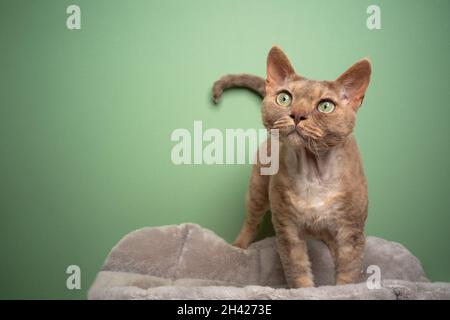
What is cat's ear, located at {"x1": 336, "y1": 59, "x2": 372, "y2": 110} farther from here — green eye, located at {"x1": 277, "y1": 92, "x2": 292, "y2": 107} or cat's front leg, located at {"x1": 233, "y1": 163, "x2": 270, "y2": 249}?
cat's front leg, located at {"x1": 233, "y1": 163, "x2": 270, "y2": 249}

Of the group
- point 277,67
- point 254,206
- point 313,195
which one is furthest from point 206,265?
point 277,67

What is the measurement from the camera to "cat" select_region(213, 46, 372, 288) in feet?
Result: 3.33

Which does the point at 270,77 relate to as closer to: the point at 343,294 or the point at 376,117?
the point at 343,294

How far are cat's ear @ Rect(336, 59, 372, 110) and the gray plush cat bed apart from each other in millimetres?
482

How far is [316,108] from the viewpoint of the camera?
102 cm

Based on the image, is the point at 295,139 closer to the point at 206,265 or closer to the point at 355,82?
the point at 355,82

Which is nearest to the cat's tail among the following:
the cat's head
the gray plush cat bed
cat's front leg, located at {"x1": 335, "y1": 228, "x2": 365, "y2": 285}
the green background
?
the green background

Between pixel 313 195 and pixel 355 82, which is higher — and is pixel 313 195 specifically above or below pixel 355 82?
below

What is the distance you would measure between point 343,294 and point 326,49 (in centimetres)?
109

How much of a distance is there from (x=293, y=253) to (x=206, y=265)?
319 mm

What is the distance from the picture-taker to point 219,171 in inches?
66.1

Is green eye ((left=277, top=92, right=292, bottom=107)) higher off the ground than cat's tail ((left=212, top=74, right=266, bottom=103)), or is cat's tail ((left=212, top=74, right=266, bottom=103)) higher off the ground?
cat's tail ((left=212, top=74, right=266, bottom=103))

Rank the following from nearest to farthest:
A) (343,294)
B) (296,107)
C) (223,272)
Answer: (343,294)
(296,107)
(223,272)
